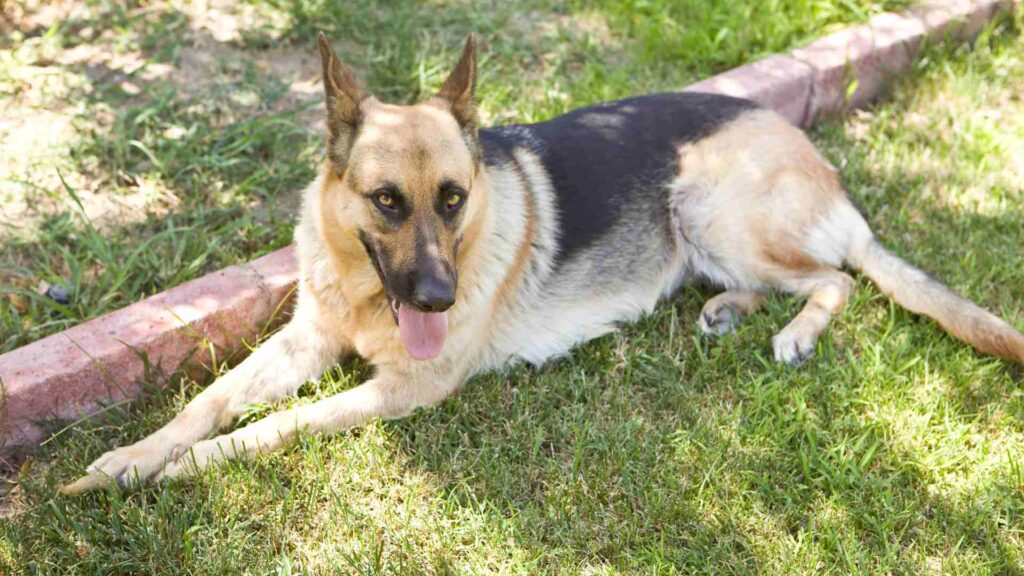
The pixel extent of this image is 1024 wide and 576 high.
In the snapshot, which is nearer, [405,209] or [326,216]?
[405,209]

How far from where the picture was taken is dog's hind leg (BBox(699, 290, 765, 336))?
3.93 m

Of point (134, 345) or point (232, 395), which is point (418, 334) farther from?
point (134, 345)

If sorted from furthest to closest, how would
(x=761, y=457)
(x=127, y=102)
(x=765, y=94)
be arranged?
(x=765, y=94) < (x=127, y=102) < (x=761, y=457)

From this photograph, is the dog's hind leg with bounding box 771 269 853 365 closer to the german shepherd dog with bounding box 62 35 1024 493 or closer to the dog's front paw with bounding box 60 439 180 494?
the german shepherd dog with bounding box 62 35 1024 493

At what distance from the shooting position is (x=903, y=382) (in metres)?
3.55

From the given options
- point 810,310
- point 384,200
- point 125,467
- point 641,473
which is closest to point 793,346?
point 810,310

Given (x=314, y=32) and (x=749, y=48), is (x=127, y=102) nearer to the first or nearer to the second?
(x=314, y=32)

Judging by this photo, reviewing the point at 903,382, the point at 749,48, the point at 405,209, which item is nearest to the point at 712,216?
the point at 903,382

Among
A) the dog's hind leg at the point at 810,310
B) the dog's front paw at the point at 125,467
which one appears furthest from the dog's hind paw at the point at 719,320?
the dog's front paw at the point at 125,467

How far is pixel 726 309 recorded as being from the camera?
13.1 ft

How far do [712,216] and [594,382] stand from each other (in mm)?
1055

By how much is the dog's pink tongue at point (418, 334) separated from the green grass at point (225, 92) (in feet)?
3.69

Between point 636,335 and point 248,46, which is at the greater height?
point 248,46

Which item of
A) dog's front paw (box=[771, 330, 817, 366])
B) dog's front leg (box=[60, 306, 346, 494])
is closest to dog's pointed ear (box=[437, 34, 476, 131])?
dog's front leg (box=[60, 306, 346, 494])
